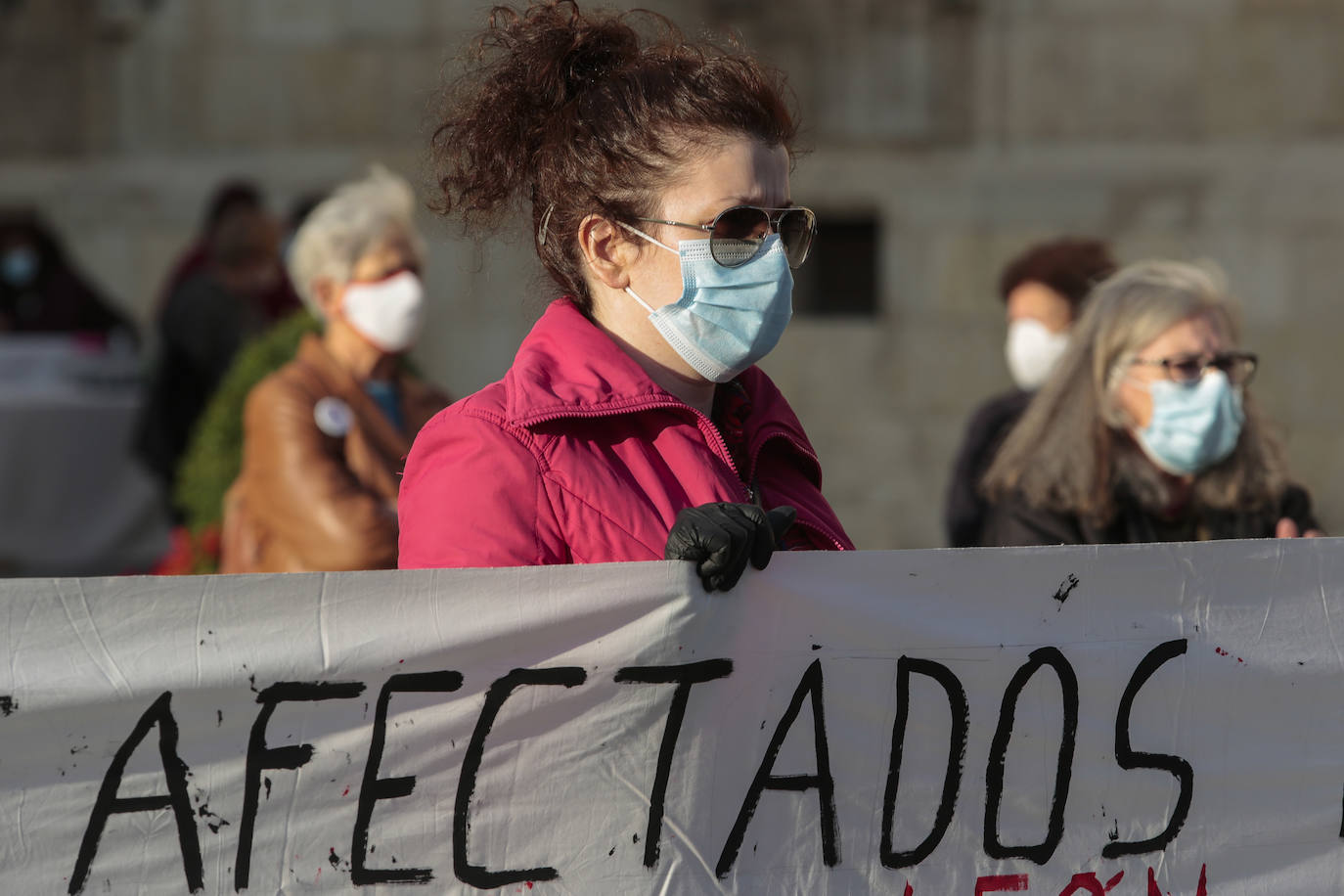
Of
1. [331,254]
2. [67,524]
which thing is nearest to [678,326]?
[331,254]

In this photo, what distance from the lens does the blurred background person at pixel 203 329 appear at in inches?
257

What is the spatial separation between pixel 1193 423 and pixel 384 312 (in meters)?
2.09

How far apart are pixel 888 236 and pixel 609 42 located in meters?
6.78

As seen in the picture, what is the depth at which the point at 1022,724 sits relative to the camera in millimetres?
2252

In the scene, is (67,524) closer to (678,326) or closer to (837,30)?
(837,30)

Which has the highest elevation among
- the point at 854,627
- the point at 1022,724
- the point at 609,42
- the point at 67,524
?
the point at 609,42

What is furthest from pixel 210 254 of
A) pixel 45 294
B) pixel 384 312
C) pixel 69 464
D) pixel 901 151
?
pixel 901 151

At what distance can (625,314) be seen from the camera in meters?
2.22

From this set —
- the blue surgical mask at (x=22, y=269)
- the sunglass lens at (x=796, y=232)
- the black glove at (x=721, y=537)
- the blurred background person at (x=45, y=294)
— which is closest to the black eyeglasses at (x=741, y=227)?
the sunglass lens at (x=796, y=232)

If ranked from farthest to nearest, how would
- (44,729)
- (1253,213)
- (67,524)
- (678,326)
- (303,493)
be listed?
(1253,213) < (67,524) < (303,493) < (678,326) < (44,729)

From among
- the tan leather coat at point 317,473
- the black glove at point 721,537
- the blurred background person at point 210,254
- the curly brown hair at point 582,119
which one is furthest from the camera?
the blurred background person at point 210,254

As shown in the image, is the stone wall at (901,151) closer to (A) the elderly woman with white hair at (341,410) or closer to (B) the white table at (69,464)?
(B) the white table at (69,464)

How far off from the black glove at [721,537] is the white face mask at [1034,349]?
3.25 metres

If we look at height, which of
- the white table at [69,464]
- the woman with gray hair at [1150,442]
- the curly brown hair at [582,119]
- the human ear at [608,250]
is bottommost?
the white table at [69,464]
